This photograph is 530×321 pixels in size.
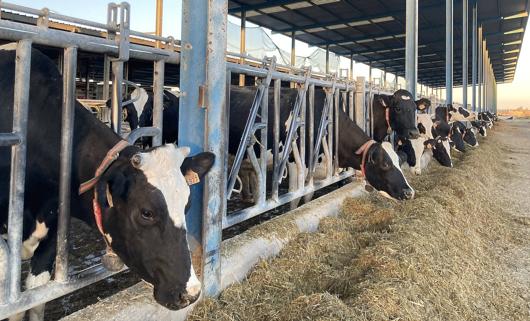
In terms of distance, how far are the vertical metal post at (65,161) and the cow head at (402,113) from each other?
636cm

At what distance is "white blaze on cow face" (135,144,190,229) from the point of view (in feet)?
6.33

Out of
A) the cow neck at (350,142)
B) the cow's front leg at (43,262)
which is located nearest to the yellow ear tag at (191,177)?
the cow's front leg at (43,262)

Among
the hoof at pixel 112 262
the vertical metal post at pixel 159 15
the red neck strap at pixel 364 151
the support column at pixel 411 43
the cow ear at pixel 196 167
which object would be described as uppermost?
the vertical metal post at pixel 159 15

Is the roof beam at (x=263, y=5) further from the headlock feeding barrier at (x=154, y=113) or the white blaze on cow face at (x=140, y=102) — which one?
the headlock feeding barrier at (x=154, y=113)

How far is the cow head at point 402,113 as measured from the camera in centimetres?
753

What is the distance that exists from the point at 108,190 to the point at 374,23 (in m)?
20.7

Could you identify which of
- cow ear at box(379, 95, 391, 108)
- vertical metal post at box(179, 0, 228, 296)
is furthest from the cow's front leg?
cow ear at box(379, 95, 391, 108)

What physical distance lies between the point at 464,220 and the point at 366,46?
23.4 metres

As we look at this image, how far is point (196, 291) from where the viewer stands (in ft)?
6.24

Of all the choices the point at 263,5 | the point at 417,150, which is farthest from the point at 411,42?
the point at 263,5

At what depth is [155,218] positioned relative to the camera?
76.0 inches

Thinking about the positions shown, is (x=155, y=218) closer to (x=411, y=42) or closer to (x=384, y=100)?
(x=384, y=100)

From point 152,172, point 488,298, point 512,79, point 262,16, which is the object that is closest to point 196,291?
point 152,172

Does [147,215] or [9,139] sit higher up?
[9,139]
